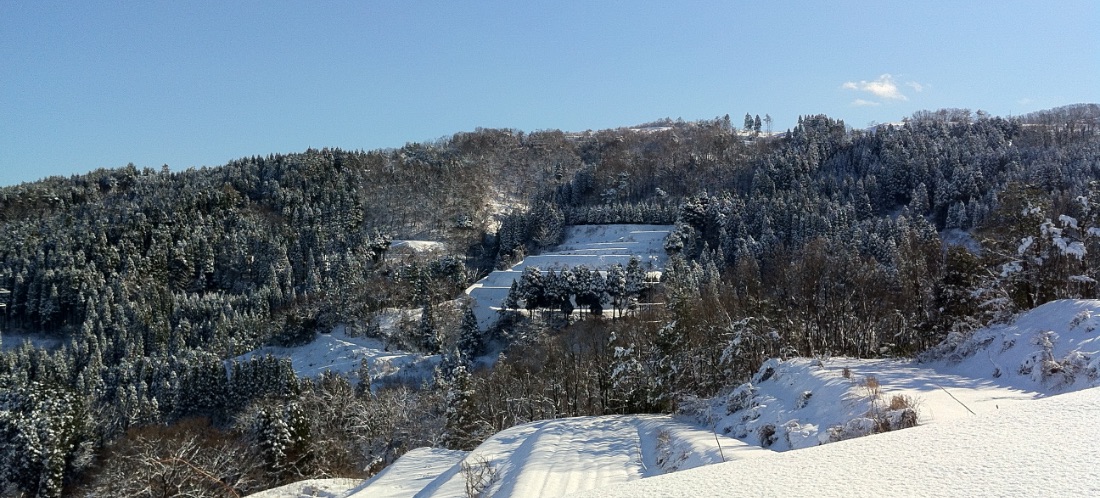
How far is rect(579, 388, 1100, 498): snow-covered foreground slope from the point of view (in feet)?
11.5

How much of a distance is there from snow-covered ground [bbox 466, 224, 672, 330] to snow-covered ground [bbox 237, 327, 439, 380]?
8221 mm

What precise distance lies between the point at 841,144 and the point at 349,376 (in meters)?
86.6

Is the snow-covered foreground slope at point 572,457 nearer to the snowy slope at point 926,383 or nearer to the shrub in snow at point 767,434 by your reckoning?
the shrub in snow at point 767,434

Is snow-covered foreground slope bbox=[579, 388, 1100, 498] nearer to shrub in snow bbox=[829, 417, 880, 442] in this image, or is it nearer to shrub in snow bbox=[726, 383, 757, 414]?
shrub in snow bbox=[829, 417, 880, 442]

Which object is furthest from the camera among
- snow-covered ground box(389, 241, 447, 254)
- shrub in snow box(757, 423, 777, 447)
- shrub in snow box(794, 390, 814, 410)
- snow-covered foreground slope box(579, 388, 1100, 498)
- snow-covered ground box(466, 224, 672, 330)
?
snow-covered ground box(389, 241, 447, 254)

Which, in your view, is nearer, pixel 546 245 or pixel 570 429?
pixel 570 429

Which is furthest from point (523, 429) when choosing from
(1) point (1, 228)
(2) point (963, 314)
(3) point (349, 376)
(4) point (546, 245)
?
(1) point (1, 228)

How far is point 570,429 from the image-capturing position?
1362cm

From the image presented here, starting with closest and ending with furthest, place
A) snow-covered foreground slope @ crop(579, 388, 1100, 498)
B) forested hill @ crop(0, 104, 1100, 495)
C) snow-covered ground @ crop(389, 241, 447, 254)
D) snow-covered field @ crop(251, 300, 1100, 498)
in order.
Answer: snow-covered foreground slope @ crop(579, 388, 1100, 498) → snow-covered field @ crop(251, 300, 1100, 498) → forested hill @ crop(0, 104, 1100, 495) → snow-covered ground @ crop(389, 241, 447, 254)

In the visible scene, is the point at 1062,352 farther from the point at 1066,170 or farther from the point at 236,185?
the point at 236,185

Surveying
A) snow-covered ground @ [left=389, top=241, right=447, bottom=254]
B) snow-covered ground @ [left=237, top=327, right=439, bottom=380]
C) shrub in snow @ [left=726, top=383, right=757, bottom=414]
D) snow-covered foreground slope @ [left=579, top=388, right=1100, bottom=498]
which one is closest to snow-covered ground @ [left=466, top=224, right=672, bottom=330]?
snow-covered ground @ [left=237, top=327, right=439, bottom=380]

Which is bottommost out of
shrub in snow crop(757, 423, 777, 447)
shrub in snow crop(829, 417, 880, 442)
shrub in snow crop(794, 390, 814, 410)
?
shrub in snow crop(757, 423, 777, 447)

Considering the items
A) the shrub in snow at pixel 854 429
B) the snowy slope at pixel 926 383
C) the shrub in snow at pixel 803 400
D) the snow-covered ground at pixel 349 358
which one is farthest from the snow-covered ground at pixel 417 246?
the shrub in snow at pixel 854 429

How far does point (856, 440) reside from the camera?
15.6ft
